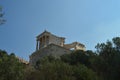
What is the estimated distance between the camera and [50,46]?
220 ft

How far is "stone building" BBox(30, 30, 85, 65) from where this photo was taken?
66688 mm

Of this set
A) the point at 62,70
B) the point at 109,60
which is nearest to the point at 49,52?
the point at 109,60

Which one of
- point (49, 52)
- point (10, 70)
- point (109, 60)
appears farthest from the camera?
point (49, 52)

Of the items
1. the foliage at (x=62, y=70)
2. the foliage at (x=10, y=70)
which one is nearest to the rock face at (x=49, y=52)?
the foliage at (x=62, y=70)

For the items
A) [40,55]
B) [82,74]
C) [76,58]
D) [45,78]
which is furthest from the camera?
[40,55]

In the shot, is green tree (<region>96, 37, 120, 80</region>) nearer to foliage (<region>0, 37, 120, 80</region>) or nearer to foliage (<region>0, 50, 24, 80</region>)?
foliage (<region>0, 37, 120, 80</region>)

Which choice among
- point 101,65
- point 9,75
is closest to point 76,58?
point 101,65

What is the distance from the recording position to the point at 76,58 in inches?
1884

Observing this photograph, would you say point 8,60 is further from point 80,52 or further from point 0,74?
point 80,52

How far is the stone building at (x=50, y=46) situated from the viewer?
219 feet

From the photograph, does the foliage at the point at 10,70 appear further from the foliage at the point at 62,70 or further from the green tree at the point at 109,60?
the green tree at the point at 109,60

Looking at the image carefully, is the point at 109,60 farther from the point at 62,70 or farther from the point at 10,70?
the point at 10,70

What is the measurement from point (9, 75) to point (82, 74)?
25.0ft

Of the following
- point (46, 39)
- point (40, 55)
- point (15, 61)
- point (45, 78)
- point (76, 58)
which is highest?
point (46, 39)
